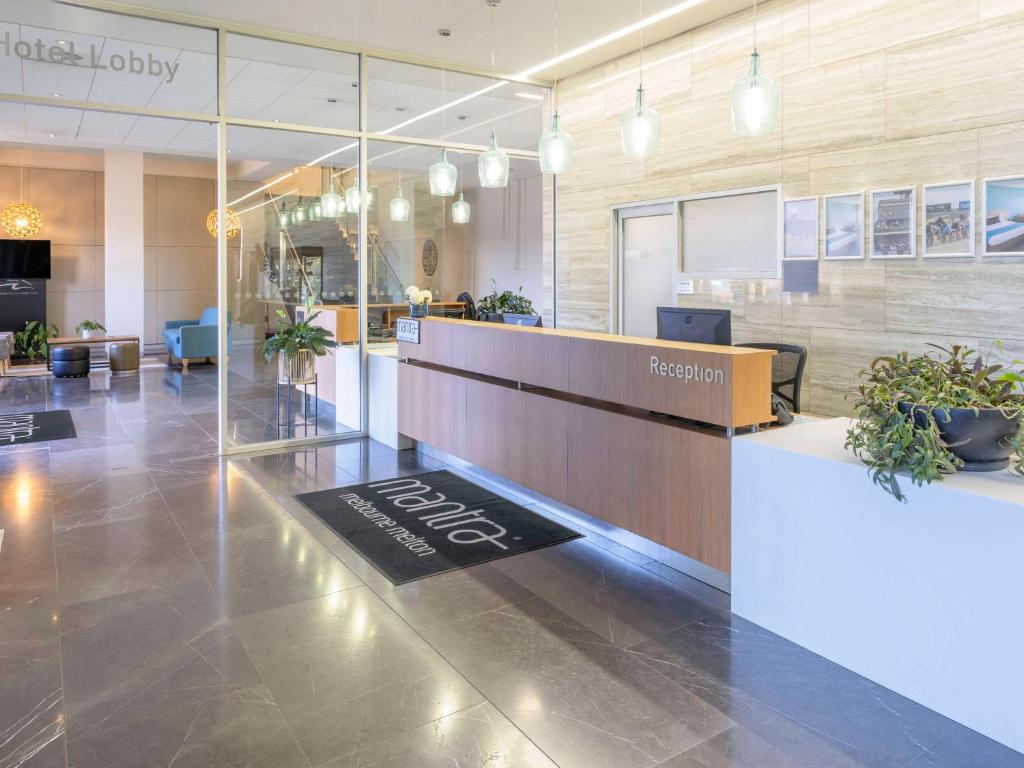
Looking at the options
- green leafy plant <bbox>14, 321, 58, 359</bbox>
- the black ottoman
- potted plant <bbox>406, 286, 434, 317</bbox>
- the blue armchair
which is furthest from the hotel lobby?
green leafy plant <bbox>14, 321, 58, 359</bbox>

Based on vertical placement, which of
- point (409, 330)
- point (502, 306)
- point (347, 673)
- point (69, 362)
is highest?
point (502, 306)

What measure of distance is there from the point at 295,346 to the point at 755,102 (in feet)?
16.2

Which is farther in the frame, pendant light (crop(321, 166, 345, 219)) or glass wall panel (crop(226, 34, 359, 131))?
pendant light (crop(321, 166, 345, 219))

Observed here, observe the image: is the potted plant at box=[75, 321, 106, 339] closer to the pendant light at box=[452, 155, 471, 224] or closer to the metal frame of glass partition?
the metal frame of glass partition

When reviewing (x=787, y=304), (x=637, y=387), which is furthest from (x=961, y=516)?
(x=787, y=304)

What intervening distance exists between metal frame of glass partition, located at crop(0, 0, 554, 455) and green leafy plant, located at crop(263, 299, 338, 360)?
0.44 metres

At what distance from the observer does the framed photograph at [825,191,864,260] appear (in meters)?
5.29

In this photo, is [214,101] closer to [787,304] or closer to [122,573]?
[122,573]

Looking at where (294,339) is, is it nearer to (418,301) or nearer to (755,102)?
(418,301)

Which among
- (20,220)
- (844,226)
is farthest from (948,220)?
(20,220)

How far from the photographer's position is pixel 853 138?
5309 mm

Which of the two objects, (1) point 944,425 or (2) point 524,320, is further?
(2) point 524,320

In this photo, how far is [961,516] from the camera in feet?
8.54

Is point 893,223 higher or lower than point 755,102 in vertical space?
lower
